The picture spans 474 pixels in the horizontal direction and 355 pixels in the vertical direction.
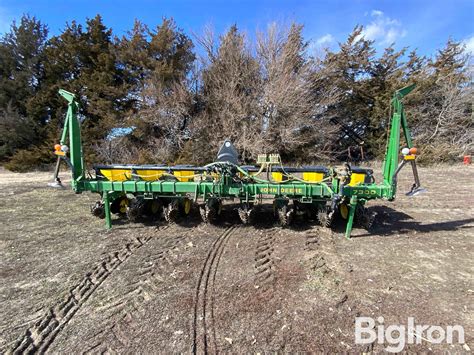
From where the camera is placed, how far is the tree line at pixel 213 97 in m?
15.2

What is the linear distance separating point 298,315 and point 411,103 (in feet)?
58.4

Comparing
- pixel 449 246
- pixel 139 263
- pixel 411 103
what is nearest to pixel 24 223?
pixel 139 263

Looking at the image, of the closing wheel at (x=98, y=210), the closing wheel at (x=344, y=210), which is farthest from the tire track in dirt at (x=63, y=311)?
the closing wheel at (x=344, y=210)

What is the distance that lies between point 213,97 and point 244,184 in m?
11.5

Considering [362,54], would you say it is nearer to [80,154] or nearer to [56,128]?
[80,154]

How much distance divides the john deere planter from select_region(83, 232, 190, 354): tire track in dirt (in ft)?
3.94

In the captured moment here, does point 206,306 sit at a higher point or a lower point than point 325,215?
lower

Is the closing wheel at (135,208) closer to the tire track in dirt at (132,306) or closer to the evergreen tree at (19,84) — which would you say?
the tire track in dirt at (132,306)

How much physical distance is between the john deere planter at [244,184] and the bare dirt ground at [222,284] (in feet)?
1.21

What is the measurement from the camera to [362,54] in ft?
57.3

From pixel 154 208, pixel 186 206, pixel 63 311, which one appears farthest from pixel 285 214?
pixel 63 311

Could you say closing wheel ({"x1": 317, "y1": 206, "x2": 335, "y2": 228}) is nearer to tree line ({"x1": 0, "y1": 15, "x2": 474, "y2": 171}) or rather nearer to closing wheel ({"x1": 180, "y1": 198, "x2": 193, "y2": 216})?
closing wheel ({"x1": 180, "y1": 198, "x2": 193, "y2": 216})

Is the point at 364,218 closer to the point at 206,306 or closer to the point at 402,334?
the point at 402,334

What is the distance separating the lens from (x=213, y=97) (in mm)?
15477
